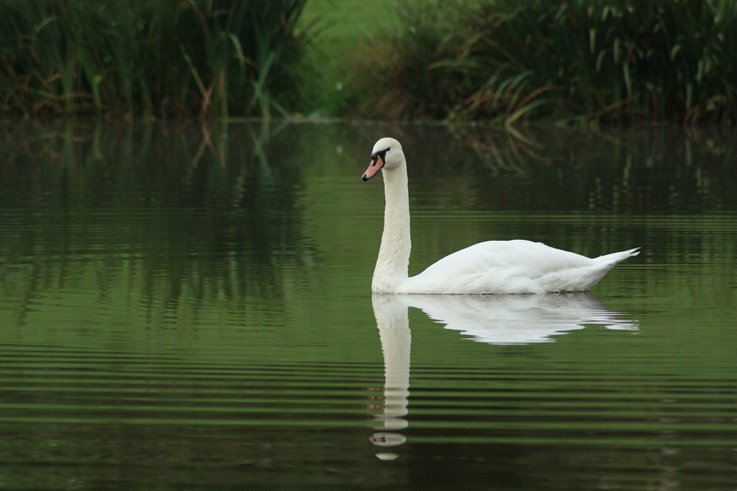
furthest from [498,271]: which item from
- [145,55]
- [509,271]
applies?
[145,55]

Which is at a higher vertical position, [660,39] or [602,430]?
[660,39]

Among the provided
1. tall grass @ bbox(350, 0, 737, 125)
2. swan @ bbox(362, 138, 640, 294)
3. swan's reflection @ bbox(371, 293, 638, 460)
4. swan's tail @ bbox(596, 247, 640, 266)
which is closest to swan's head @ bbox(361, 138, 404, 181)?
swan @ bbox(362, 138, 640, 294)

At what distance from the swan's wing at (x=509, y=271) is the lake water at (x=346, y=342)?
0.39ft

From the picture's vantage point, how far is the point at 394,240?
11359 mm

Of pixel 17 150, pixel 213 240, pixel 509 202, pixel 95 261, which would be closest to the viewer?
pixel 95 261

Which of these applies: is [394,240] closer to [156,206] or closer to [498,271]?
[498,271]

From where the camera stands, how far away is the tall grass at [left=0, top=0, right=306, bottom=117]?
85.4 feet

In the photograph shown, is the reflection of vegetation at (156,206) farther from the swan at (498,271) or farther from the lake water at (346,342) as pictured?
the swan at (498,271)

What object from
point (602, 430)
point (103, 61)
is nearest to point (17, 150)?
point (103, 61)

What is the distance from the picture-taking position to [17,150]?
2309 centimetres

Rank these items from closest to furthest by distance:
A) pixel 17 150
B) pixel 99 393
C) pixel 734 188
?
pixel 99 393 < pixel 734 188 < pixel 17 150

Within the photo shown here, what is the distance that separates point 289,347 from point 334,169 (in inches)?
468

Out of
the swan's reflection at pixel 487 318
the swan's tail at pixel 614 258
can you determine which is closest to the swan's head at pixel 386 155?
the swan's reflection at pixel 487 318

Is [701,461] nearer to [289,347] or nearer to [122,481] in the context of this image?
[122,481]
